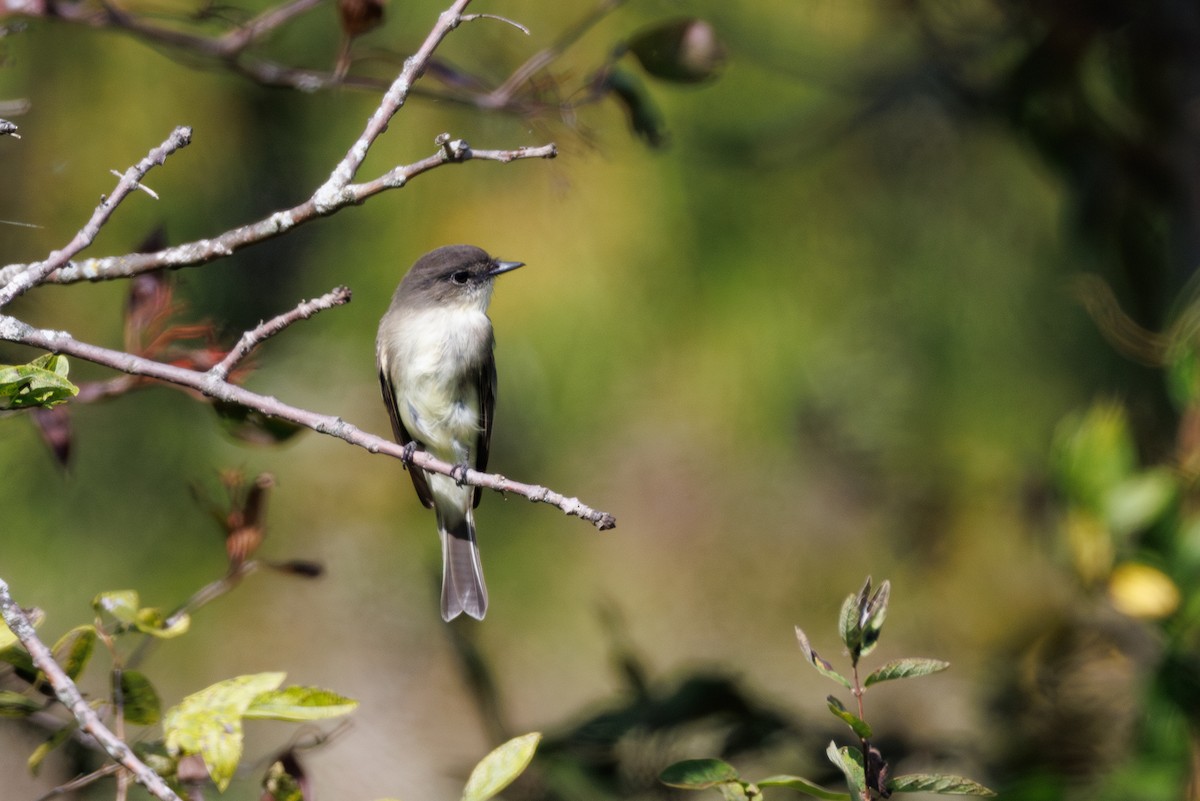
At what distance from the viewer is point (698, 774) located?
1394mm

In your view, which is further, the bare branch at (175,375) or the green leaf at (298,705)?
the bare branch at (175,375)

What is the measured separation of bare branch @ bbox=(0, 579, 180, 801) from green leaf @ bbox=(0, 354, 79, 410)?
218mm

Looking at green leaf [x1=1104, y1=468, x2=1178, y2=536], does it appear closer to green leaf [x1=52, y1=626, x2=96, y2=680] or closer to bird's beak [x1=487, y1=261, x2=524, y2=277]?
bird's beak [x1=487, y1=261, x2=524, y2=277]

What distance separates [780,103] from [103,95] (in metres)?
1.63

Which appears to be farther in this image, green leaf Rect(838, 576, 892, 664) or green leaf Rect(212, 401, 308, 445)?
green leaf Rect(212, 401, 308, 445)

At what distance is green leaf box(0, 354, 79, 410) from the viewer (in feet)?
4.22

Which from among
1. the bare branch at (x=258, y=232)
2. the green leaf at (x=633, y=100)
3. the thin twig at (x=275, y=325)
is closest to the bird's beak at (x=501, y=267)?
the green leaf at (x=633, y=100)

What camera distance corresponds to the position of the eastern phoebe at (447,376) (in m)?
2.75

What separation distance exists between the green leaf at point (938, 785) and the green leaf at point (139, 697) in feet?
2.88

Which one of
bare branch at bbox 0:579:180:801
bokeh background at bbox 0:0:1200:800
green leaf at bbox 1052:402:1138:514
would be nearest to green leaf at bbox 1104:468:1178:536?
green leaf at bbox 1052:402:1138:514

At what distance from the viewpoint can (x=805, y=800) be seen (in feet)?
8.08

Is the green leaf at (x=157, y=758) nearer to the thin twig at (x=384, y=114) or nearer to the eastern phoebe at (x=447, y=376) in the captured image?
the thin twig at (x=384, y=114)

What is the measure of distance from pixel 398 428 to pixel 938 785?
1947 mm

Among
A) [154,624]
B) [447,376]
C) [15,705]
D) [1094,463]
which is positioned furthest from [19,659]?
[1094,463]
